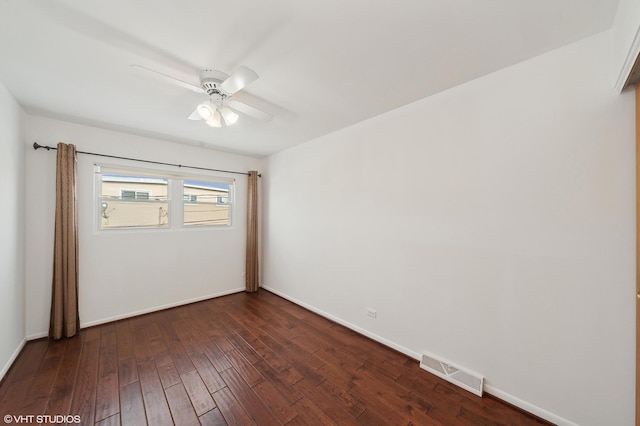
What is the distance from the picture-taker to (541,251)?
1584 millimetres

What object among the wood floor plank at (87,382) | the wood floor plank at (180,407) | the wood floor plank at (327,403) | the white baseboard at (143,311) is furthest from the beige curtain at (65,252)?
the wood floor plank at (327,403)

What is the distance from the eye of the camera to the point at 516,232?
66.1 inches

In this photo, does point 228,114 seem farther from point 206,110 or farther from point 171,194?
point 171,194

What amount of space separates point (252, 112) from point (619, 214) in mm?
2570

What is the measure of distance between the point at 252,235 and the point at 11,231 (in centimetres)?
260

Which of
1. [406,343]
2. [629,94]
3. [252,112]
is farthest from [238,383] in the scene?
[629,94]

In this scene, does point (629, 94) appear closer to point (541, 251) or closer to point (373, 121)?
point (541, 251)

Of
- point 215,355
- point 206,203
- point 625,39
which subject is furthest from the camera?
point 206,203

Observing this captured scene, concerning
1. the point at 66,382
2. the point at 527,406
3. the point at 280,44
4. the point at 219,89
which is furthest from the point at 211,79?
the point at 527,406

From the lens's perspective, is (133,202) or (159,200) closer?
(133,202)

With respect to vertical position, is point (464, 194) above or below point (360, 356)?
above

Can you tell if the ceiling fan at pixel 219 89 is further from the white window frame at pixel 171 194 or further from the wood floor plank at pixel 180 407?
the wood floor plank at pixel 180 407

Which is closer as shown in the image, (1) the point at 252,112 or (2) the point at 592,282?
(2) the point at 592,282

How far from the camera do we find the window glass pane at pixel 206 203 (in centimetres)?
365
